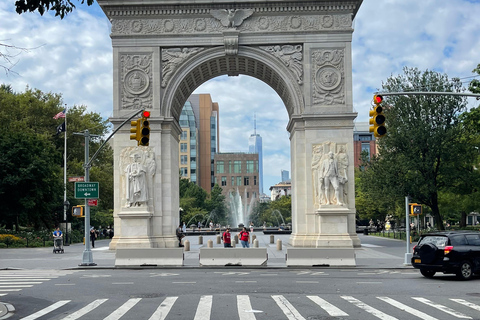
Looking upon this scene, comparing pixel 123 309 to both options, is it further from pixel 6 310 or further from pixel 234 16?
pixel 234 16

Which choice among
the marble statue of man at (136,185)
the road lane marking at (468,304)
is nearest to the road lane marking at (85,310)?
the road lane marking at (468,304)

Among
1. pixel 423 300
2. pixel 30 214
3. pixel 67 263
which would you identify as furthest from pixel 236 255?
pixel 30 214

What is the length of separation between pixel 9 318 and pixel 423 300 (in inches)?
401

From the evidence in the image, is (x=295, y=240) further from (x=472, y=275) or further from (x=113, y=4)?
(x=113, y=4)

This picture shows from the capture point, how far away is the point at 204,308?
14.0 meters

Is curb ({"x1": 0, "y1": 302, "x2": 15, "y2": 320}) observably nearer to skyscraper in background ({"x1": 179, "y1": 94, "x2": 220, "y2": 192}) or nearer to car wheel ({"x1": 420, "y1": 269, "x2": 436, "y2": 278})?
car wheel ({"x1": 420, "y1": 269, "x2": 436, "y2": 278})

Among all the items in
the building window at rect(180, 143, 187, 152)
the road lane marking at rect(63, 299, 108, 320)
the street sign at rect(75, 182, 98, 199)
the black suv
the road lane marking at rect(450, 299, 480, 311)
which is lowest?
the road lane marking at rect(450, 299, 480, 311)

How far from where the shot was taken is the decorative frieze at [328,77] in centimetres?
3634

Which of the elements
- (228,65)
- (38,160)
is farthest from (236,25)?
(38,160)

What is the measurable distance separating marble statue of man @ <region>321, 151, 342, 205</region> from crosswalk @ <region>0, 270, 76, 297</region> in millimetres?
15798

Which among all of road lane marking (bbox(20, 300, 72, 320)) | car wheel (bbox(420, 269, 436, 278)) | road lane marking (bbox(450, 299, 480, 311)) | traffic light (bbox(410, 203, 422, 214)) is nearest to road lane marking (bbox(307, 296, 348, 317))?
road lane marking (bbox(450, 299, 480, 311))

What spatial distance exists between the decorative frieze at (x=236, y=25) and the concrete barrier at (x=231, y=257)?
15.7m

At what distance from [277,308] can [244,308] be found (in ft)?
2.57

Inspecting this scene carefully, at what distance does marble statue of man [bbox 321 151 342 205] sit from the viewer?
34.8 m
